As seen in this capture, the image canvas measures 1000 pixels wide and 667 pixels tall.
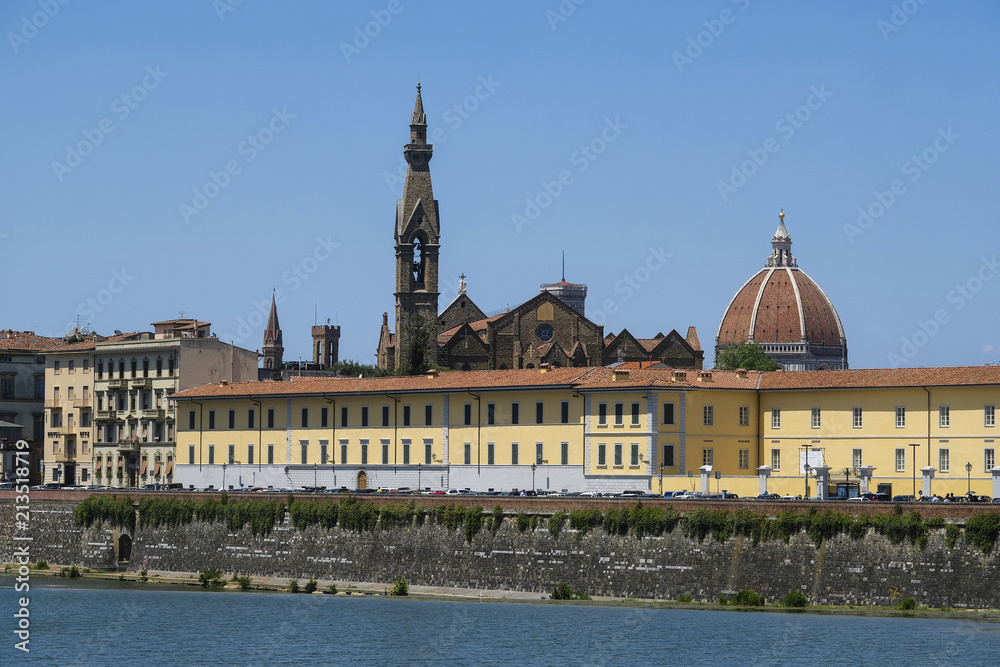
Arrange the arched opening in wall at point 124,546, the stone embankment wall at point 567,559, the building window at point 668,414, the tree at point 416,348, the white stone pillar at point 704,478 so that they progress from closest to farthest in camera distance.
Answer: the stone embankment wall at point 567,559 → the white stone pillar at point 704,478 → the building window at point 668,414 → the arched opening in wall at point 124,546 → the tree at point 416,348

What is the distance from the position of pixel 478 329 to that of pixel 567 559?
276 feet

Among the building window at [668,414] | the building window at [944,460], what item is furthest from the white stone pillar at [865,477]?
the building window at [668,414]

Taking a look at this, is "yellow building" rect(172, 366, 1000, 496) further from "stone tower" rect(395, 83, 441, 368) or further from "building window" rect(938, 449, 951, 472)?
"stone tower" rect(395, 83, 441, 368)

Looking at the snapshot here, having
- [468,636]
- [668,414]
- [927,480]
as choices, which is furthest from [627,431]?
[468,636]

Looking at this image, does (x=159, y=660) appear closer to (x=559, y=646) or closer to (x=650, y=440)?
(x=559, y=646)

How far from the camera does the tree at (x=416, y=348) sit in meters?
139

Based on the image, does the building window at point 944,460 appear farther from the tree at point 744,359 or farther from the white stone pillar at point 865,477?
the tree at point 744,359

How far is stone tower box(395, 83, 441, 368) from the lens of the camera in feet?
513

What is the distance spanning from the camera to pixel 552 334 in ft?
487

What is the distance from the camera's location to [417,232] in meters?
157

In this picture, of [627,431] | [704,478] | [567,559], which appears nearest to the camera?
[567,559]

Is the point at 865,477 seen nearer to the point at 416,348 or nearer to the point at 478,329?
the point at 416,348

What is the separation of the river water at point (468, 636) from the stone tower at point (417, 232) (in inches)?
3296

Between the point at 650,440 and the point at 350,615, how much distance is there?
1857 cm
